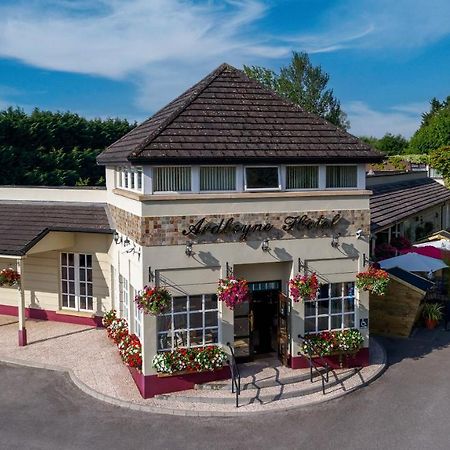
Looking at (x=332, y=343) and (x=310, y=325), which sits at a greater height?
(x=310, y=325)

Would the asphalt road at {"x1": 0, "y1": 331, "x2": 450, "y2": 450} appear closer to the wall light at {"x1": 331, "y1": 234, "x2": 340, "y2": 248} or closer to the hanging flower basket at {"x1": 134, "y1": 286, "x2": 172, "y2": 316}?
the hanging flower basket at {"x1": 134, "y1": 286, "x2": 172, "y2": 316}

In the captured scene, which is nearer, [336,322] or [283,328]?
[283,328]

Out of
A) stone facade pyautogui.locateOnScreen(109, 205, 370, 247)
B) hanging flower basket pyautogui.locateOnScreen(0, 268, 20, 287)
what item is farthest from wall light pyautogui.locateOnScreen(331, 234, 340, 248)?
hanging flower basket pyautogui.locateOnScreen(0, 268, 20, 287)

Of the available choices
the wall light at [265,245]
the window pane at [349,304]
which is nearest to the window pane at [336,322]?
the window pane at [349,304]

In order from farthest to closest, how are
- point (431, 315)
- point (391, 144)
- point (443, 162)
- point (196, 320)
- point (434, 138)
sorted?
point (391, 144) → point (434, 138) → point (443, 162) → point (431, 315) → point (196, 320)

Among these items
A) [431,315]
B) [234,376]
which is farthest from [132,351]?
[431,315]

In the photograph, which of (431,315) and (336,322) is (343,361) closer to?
(336,322)
